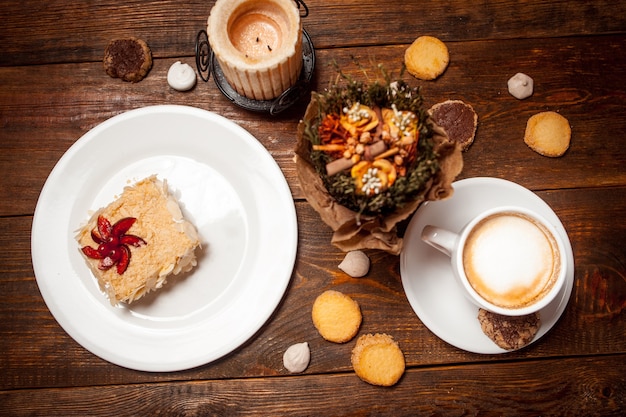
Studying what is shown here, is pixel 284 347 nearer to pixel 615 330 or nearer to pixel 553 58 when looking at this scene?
pixel 615 330

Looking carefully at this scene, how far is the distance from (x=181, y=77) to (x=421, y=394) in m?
1.07

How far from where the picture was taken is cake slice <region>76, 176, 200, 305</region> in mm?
1349

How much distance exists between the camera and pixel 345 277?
147 centimetres

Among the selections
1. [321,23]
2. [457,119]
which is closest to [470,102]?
[457,119]

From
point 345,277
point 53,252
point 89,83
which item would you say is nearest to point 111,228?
point 53,252

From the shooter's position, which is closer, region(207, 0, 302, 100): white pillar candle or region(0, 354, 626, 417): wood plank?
region(207, 0, 302, 100): white pillar candle

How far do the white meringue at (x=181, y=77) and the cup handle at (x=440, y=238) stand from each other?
0.75 m

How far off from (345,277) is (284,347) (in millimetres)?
247

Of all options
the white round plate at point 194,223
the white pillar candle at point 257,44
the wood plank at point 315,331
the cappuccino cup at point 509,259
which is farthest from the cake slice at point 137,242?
the cappuccino cup at point 509,259

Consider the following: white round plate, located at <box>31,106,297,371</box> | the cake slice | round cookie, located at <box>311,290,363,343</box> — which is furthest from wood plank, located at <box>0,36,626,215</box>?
round cookie, located at <box>311,290,363,343</box>

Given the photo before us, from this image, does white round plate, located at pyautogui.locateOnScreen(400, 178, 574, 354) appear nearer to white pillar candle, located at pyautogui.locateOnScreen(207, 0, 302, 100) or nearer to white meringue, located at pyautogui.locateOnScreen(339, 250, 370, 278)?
white meringue, located at pyautogui.locateOnScreen(339, 250, 370, 278)

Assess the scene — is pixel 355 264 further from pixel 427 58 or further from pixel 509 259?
pixel 427 58

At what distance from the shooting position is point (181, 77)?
4.90 feet

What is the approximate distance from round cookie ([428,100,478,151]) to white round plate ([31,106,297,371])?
0.46 metres
